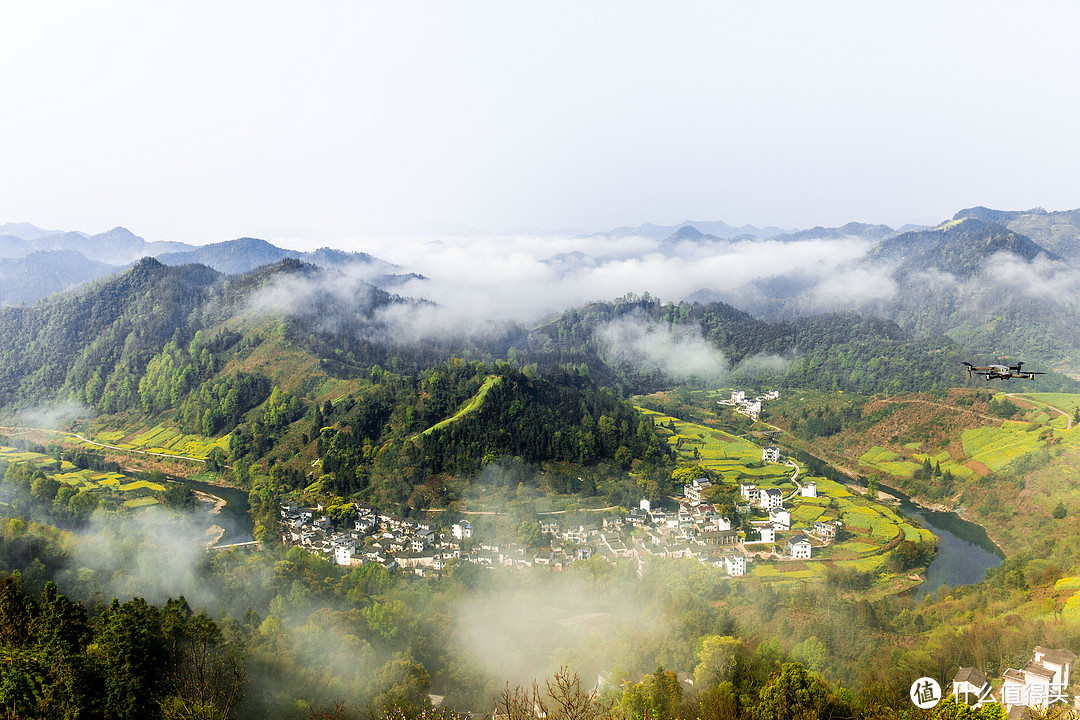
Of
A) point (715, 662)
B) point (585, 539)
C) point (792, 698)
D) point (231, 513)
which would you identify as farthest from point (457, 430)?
point (792, 698)

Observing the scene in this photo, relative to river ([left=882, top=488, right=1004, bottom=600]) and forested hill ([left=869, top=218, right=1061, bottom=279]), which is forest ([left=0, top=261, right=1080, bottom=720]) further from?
forested hill ([left=869, top=218, right=1061, bottom=279])

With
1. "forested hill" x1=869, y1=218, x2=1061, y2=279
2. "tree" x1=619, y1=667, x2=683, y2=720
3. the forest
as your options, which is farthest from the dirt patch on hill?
"forested hill" x1=869, y1=218, x2=1061, y2=279

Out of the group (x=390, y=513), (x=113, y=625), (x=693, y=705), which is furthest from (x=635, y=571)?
(x=113, y=625)

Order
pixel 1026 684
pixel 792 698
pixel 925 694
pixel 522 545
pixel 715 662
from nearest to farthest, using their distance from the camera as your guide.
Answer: pixel 792 698
pixel 925 694
pixel 1026 684
pixel 715 662
pixel 522 545

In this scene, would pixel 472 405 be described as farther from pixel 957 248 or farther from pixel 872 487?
pixel 957 248

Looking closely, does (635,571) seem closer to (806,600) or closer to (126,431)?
(806,600)

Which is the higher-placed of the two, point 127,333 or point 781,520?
point 127,333

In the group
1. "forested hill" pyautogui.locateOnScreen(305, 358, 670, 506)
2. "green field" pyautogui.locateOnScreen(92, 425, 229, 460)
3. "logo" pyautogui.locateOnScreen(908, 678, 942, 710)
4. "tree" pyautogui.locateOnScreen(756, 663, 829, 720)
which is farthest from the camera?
"green field" pyautogui.locateOnScreen(92, 425, 229, 460)
